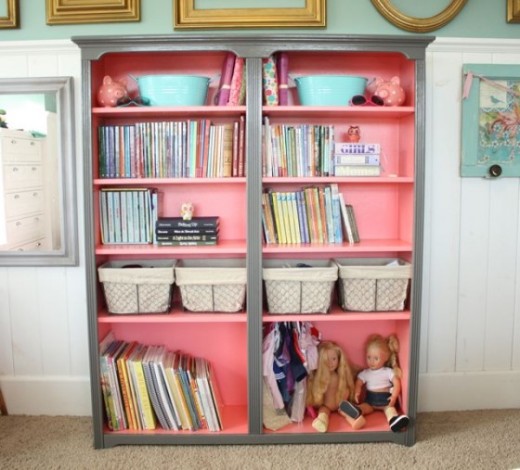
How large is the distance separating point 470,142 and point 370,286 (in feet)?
2.68

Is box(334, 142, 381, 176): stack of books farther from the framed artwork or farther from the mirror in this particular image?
the mirror

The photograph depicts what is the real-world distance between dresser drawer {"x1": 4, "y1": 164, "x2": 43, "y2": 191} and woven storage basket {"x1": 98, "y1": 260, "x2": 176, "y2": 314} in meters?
0.53

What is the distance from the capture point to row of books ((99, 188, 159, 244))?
230 cm

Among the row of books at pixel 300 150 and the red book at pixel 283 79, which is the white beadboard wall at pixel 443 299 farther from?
the red book at pixel 283 79

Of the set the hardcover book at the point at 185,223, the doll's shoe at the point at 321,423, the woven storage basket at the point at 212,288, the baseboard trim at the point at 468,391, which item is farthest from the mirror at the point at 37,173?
the baseboard trim at the point at 468,391

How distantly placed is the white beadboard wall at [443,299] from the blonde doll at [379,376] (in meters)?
0.22

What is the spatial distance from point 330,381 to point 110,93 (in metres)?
1.55

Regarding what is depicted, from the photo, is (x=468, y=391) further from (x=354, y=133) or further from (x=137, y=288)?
(x=137, y=288)

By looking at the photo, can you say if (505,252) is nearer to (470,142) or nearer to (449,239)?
(449,239)

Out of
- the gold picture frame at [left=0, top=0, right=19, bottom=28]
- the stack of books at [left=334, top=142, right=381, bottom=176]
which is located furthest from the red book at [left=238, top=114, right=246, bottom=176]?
the gold picture frame at [left=0, top=0, right=19, bottom=28]

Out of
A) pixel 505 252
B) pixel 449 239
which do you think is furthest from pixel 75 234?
pixel 505 252

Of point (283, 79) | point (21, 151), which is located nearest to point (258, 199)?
point (283, 79)

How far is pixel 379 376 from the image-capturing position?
247 cm

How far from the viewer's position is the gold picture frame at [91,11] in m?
2.38
